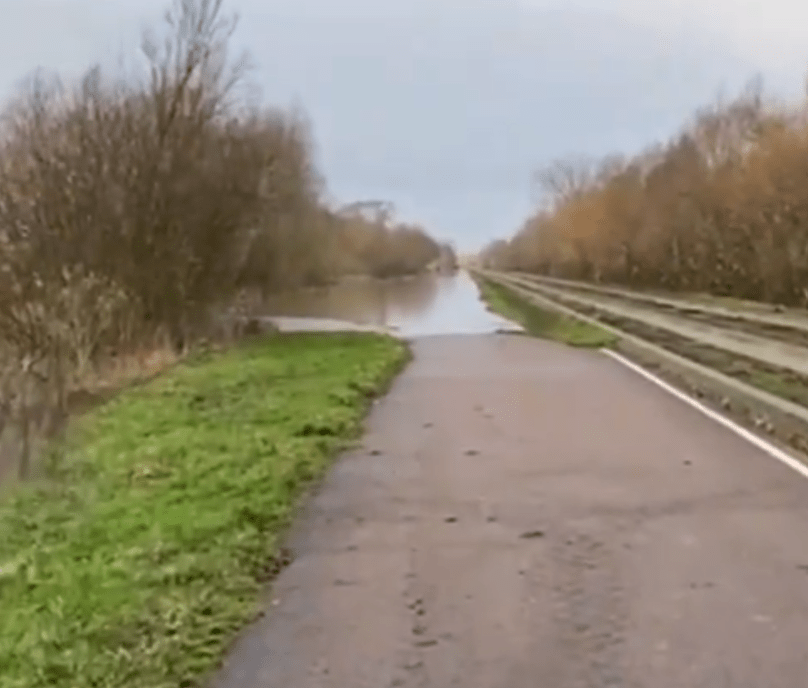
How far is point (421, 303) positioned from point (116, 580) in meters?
61.9

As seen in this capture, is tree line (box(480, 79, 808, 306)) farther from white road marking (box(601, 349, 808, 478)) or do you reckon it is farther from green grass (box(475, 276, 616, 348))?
white road marking (box(601, 349, 808, 478))

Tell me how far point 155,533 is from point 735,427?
7261 mm

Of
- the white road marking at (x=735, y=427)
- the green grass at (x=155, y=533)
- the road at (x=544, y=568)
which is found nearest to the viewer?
the road at (x=544, y=568)

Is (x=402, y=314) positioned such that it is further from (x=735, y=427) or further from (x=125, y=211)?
(x=735, y=427)

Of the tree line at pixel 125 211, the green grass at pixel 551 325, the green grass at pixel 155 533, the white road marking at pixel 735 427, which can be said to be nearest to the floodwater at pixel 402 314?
the green grass at pixel 551 325

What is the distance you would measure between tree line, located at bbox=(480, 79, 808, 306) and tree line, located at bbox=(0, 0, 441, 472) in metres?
15.5

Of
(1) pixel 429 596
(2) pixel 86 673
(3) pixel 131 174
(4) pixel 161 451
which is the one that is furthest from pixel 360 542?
(3) pixel 131 174

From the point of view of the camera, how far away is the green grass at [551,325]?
28219mm

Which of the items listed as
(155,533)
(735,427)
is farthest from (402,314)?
(155,533)

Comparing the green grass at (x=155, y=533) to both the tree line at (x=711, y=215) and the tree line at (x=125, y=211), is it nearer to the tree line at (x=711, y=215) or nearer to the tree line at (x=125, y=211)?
the tree line at (x=125, y=211)

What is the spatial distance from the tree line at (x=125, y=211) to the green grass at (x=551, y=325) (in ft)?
26.9

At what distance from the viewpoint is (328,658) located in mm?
5586

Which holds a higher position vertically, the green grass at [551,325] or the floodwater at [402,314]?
the green grass at [551,325]

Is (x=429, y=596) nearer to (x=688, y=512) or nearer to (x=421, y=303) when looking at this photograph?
(x=688, y=512)
